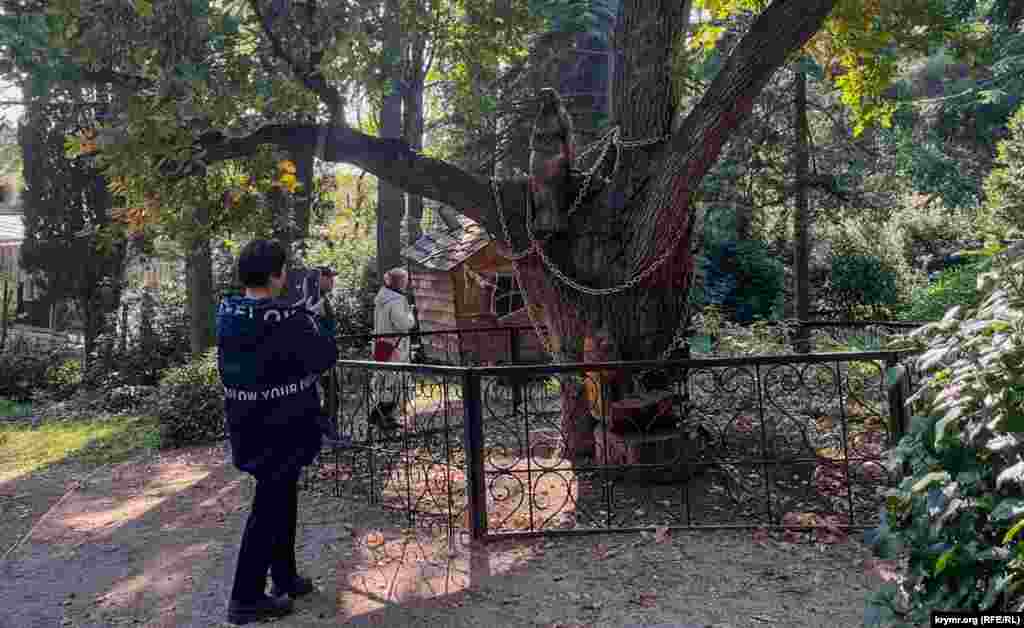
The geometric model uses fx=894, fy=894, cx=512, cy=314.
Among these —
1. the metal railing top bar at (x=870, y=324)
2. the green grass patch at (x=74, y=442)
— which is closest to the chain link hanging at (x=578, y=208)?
the metal railing top bar at (x=870, y=324)

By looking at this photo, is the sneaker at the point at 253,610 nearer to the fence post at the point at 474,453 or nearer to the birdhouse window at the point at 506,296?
the fence post at the point at 474,453

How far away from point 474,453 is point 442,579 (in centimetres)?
85

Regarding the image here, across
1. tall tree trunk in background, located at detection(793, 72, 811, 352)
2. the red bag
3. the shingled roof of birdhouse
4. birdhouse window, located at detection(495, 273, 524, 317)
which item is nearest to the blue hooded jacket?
the red bag

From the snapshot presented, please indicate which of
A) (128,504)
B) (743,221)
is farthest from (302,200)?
(743,221)

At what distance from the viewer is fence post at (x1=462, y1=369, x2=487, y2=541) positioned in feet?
18.3

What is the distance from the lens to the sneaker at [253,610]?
14.9 ft

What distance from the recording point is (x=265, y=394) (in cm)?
444

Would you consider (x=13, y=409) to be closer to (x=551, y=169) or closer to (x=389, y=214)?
(x=389, y=214)

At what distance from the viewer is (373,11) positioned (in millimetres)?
6770

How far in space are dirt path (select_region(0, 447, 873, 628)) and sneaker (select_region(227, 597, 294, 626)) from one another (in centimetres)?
8

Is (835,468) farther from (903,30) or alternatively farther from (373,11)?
(373,11)

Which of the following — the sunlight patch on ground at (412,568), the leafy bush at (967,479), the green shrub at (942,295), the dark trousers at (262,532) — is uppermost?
the green shrub at (942,295)

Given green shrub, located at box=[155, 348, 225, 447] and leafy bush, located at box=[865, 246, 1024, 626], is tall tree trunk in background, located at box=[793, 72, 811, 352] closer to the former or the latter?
green shrub, located at box=[155, 348, 225, 447]

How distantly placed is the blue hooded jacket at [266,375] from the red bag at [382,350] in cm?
479
